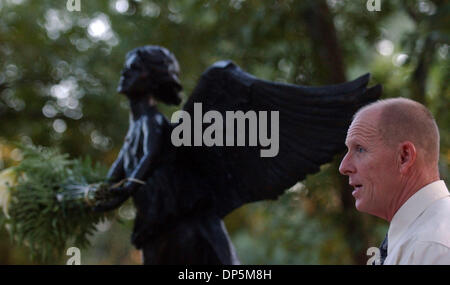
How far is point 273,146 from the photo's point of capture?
2779 mm

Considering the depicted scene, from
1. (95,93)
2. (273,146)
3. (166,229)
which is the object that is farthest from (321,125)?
(95,93)

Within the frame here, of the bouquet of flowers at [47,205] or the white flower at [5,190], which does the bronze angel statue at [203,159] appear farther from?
the white flower at [5,190]

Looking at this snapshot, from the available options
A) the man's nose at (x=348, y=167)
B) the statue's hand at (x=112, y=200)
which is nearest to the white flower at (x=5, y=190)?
the statue's hand at (x=112, y=200)

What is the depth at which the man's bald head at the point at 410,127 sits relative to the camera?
4.45 ft

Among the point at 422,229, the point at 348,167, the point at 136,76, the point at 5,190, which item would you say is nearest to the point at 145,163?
the point at 136,76

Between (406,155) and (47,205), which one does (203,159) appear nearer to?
(47,205)

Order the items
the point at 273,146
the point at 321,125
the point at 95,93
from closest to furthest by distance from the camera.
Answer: the point at 321,125
the point at 273,146
the point at 95,93

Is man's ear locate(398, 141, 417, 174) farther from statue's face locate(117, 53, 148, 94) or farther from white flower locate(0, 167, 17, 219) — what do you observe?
white flower locate(0, 167, 17, 219)

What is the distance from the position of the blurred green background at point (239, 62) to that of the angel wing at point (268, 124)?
1.25 metres

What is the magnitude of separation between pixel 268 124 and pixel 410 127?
141 cm

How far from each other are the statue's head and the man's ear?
1.78m

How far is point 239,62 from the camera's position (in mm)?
5754
